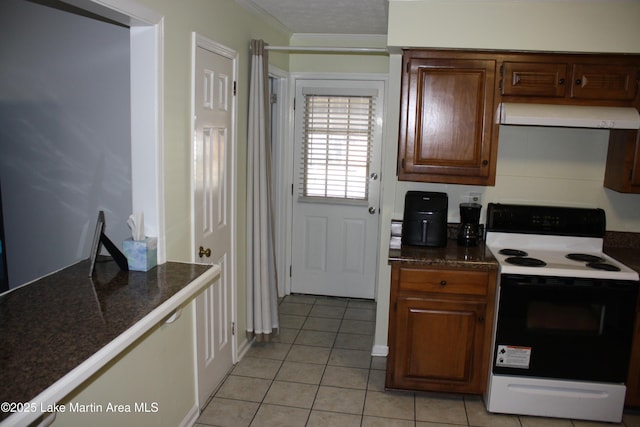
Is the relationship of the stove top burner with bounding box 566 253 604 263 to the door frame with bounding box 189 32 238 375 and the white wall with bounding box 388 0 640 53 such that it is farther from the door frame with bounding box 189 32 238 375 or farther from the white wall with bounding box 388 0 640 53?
the door frame with bounding box 189 32 238 375

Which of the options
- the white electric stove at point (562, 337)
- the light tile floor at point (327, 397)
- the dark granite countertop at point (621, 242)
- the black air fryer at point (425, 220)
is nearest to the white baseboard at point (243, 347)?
the light tile floor at point (327, 397)

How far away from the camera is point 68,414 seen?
73.5 inches

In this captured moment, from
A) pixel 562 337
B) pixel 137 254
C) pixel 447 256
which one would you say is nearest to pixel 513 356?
pixel 562 337

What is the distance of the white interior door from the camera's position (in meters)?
2.86

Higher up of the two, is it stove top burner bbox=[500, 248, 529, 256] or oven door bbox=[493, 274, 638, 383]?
stove top burner bbox=[500, 248, 529, 256]

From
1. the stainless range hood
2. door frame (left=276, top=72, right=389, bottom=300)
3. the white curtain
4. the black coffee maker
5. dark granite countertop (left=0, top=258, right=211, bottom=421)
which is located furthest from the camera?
door frame (left=276, top=72, right=389, bottom=300)

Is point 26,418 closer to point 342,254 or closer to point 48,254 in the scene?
point 48,254

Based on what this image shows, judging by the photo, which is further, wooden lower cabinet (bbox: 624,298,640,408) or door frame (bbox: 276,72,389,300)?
door frame (bbox: 276,72,389,300)

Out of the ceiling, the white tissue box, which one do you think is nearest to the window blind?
the ceiling

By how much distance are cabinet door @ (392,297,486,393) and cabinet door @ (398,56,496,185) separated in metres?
0.78

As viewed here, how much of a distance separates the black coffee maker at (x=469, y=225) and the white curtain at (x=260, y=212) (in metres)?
1.28

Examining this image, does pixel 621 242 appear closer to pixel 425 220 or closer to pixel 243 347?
pixel 425 220

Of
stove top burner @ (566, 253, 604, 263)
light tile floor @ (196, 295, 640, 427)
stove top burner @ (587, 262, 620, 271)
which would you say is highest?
stove top burner @ (566, 253, 604, 263)

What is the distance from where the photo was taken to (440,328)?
312cm
